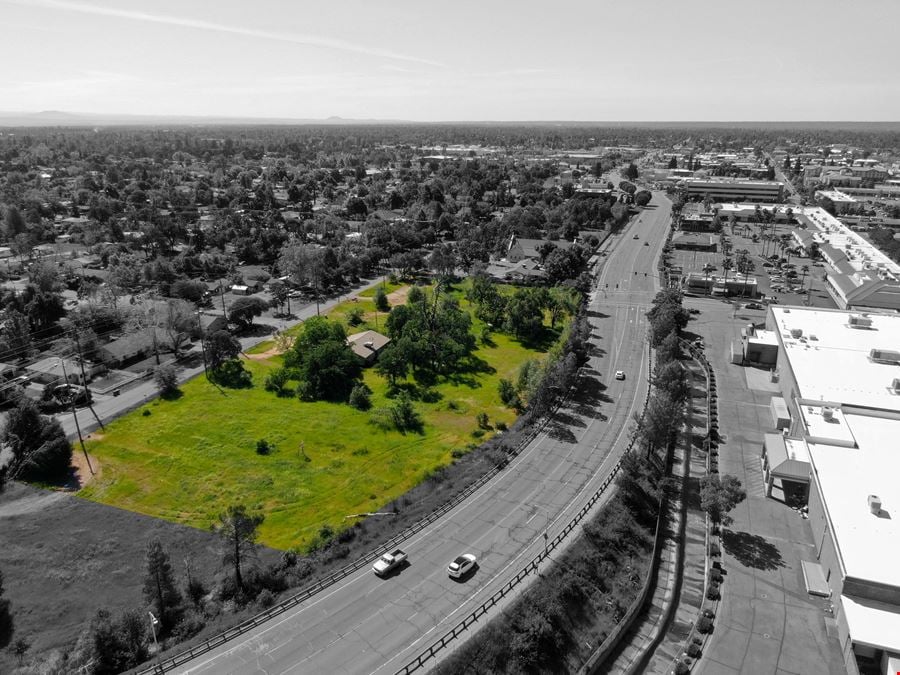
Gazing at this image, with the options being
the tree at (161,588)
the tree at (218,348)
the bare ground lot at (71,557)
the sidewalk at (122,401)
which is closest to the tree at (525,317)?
the sidewalk at (122,401)

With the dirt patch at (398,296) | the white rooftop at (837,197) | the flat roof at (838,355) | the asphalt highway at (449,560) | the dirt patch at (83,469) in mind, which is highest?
the white rooftop at (837,197)

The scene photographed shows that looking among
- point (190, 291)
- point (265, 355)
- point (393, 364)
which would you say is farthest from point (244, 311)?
point (393, 364)

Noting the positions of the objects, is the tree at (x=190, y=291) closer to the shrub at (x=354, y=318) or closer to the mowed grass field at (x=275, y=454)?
the shrub at (x=354, y=318)

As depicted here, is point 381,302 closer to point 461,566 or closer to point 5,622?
point 461,566

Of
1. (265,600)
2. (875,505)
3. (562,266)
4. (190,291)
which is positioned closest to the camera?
(265,600)

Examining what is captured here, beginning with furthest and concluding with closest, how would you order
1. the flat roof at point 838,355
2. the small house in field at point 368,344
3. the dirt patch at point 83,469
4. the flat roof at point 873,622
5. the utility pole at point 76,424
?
the small house in field at point 368,344, the flat roof at point 838,355, the utility pole at point 76,424, the dirt patch at point 83,469, the flat roof at point 873,622

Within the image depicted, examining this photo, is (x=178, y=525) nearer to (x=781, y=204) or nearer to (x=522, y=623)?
(x=522, y=623)
